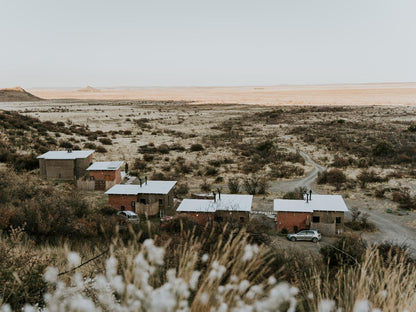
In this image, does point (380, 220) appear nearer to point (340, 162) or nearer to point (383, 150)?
point (340, 162)

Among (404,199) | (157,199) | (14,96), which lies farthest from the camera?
(14,96)

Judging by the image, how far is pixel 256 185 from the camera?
92.0 feet

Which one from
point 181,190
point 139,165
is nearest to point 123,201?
point 181,190

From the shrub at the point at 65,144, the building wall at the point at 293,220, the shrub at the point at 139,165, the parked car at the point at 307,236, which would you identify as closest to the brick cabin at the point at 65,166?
the shrub at the point at 139,165

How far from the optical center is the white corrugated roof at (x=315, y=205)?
67.4ft

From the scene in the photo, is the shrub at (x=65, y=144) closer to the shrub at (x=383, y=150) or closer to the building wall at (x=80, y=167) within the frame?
the building wall at (x=80, y=167)

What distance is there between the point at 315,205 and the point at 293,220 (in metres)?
1.65

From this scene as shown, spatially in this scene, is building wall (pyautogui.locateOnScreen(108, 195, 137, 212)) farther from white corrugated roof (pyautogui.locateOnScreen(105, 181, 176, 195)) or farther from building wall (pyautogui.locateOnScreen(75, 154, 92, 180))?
building wall (pyautogui.locateOnScreen(75, 154, 92, 180))

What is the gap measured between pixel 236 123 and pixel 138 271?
2713 inches

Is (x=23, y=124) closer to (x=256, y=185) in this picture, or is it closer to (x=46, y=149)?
(x=46, y=149)

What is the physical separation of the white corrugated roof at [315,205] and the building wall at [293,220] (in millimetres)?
241

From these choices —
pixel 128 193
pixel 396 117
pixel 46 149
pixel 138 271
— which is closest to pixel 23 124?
pixel 46 149

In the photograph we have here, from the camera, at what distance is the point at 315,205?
21109 millimetres

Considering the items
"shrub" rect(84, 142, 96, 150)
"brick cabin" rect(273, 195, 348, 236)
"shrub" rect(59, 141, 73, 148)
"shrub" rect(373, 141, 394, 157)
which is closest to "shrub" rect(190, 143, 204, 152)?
"shrub" rect(84, 142, 96, 150)
